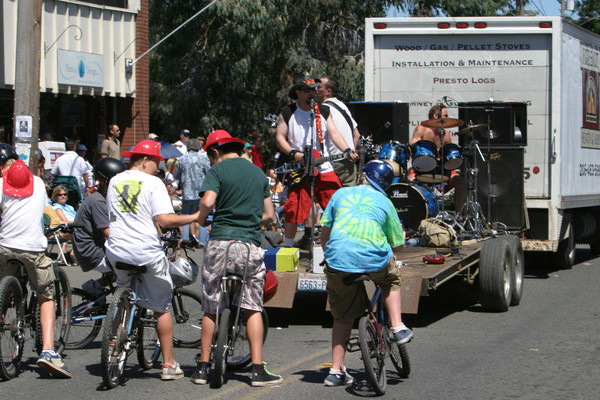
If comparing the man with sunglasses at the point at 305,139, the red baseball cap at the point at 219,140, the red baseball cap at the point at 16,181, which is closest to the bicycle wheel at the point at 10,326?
the red baseball cap at the point at 16,181

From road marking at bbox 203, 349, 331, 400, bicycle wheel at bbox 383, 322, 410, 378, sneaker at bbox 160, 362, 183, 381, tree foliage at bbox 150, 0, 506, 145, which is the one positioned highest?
tree foliage at bbox 150, 0, 506, 145

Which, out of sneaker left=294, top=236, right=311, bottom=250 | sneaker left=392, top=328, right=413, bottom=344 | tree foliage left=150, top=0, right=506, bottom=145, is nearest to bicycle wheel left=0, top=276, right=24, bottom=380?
sneaker left=392, top=328, right=413, bottom=344

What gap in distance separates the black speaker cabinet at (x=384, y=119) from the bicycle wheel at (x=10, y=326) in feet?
21.9

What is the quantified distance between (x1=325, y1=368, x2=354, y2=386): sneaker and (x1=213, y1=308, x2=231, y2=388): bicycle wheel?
30.0 inches

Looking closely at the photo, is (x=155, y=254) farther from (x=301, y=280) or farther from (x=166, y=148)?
(x=166, y=148)

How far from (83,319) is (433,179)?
6027mm

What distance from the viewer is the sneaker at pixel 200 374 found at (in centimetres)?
655

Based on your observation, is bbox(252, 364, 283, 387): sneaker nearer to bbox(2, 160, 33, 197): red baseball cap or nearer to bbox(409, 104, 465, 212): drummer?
bbox(2, 160, 33, 197): red baseball cap

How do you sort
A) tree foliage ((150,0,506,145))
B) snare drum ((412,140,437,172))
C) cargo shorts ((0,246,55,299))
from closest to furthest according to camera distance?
cargo shorts ((0,246,55,299)), snare drum ((412,140,437,172)), tree foliage ((150,0,506,145))

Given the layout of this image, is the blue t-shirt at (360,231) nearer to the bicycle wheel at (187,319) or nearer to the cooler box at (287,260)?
the bicycle wheel at (187,319)

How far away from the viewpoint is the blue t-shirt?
6391 mm

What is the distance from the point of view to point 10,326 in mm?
6762

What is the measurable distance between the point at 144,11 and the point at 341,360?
670 inches

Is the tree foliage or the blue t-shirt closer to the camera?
the blue t-shirt
